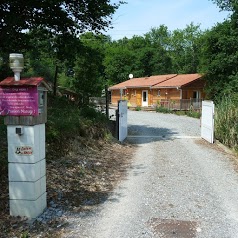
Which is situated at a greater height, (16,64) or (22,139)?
(16,64)

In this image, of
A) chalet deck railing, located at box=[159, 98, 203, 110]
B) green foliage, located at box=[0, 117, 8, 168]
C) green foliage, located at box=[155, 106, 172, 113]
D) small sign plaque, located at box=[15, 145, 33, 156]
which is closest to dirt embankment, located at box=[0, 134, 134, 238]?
green foliage, located at box=[0, 117, 8, 168]

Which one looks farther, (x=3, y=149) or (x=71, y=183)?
(x=71, y=183)

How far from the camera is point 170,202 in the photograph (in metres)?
6.15

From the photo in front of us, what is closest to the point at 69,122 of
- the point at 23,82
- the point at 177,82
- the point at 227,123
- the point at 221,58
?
the point at 23,82

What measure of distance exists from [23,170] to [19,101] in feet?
3.41

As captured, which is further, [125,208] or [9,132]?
[125,208]

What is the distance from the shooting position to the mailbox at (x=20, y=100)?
5023 millimetres

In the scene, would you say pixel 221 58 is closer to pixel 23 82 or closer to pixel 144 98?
pixel 144 98

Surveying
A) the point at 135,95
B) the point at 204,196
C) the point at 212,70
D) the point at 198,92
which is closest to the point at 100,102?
the point at 204,196

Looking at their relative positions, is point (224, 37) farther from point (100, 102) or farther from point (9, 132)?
point (9, 132)

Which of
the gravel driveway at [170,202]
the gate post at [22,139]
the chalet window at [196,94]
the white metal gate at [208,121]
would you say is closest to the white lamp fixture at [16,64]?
the gate post at [22,139]

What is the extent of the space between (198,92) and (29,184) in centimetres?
3349

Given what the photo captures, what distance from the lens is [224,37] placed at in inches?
1101

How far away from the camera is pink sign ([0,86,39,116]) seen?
5.03m
